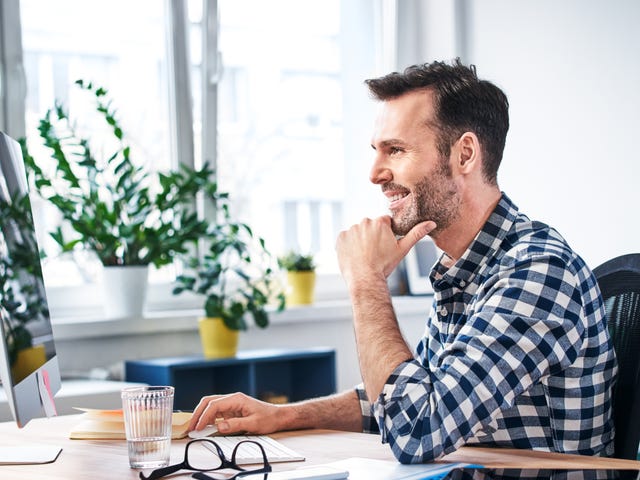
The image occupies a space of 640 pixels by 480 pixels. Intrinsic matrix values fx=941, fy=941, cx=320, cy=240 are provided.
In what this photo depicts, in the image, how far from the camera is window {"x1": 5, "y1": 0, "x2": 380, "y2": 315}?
3.56 meters

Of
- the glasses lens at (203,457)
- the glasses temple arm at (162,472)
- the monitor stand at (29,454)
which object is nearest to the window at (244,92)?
the monitor stand at (29,454)

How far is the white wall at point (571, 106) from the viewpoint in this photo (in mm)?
3299

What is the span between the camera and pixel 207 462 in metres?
1.42

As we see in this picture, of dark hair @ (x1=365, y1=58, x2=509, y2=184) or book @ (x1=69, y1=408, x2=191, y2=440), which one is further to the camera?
dark hair @ (x1=365, y1=58, x2=509, y2=184)

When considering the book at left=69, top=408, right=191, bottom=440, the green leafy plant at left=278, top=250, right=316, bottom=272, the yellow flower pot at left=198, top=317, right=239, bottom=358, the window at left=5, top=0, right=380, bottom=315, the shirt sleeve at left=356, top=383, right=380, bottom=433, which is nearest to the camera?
the book at left=69, top=408, right=191, bottom=440

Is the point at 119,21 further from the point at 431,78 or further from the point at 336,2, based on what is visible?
the point at 431,78

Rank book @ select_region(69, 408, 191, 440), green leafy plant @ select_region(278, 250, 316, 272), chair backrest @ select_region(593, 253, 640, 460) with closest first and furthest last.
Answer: chair backrest @ select_region(593, 253, 640, 460) < book @ select_region(69, 408, 191, 440) < green leafy plant @ select_region(278, 250, 316, 272)

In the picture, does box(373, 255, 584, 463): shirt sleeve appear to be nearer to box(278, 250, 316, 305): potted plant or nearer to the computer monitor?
the computer monitor

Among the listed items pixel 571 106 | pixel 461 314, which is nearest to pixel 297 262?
pixel 571 106

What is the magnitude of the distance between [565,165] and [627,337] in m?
2.00

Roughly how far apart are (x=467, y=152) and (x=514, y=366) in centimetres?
57

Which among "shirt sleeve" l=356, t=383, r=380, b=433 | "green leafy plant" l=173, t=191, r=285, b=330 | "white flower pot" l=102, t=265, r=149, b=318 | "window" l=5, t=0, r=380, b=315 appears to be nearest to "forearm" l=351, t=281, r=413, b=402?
"shirt sleeve" l=356, t=383, r=380, b=433

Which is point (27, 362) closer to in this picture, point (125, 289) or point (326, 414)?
point (326, 414)

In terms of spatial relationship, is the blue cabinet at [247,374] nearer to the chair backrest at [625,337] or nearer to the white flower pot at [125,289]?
the white flower pot at [125,289]
